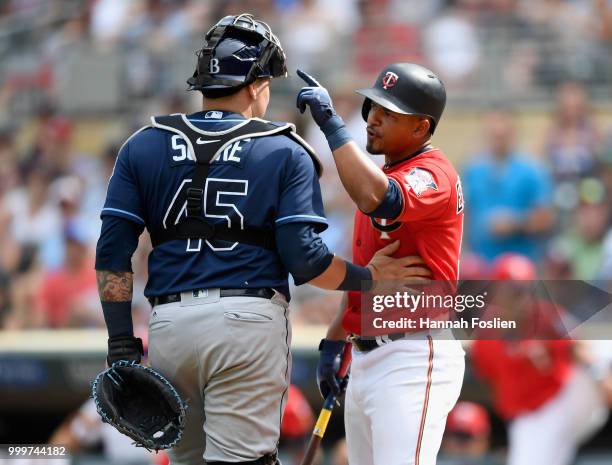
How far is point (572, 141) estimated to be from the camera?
9055 millimetres

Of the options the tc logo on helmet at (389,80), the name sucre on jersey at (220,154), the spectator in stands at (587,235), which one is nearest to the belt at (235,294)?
the name sucre on jersey at (220,154)

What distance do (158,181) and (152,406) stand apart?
746 millimetres

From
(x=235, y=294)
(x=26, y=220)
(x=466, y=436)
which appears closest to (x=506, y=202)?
(x=466, y=436)

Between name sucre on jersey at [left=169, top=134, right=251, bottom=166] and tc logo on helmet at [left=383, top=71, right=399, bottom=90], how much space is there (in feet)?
2.22

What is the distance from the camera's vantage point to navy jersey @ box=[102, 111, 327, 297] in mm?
3832

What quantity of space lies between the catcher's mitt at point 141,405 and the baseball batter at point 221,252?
3.1 inches

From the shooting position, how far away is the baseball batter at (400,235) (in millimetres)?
4000

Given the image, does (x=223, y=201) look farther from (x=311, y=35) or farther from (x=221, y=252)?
(x=311, y=35)

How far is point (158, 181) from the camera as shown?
388 centimetres

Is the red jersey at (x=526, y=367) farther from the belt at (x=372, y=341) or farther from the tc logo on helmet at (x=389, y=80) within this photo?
the tc logo on helmet at (x=389, y=80)

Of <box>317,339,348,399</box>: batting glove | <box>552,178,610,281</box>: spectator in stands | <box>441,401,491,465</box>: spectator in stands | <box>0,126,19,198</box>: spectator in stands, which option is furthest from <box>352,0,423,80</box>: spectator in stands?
<box>317,339,348,399</box>: batting glove

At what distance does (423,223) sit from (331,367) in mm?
757

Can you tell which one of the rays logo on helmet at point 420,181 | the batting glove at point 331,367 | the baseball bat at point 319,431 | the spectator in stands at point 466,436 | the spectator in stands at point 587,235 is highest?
the rays logo on helmet at point 420,181

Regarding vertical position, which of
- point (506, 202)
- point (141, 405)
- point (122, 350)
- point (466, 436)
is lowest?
point (466, 436)
